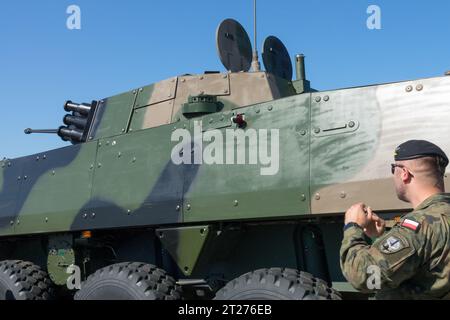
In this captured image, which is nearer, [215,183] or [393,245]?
[393,245]

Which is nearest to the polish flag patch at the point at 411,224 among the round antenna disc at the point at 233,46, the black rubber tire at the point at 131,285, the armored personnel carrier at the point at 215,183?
the armored personnel carrier at the point at 215,183

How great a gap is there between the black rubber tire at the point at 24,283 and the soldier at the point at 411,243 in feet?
12.8

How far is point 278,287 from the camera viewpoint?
3.56 m

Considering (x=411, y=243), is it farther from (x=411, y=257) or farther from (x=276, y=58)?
(x=276, y=58)

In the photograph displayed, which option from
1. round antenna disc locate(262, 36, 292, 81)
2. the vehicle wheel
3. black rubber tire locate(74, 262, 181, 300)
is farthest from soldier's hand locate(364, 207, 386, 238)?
round antenna disc locate(262, 36, 292, 81)

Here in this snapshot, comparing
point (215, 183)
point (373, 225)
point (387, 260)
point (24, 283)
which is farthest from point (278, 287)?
point (24, 283)

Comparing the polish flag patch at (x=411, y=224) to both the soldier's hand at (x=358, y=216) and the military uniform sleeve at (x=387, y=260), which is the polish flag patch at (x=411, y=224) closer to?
the military uniform sleeve at (x=387, y=260)

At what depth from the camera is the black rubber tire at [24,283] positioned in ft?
17.6

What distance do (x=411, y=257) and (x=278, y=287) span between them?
150cm

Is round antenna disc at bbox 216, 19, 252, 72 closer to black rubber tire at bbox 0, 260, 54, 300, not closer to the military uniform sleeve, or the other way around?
black rubber tire at bbox 0, 260, 54, 300

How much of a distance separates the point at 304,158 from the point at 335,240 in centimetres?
64
